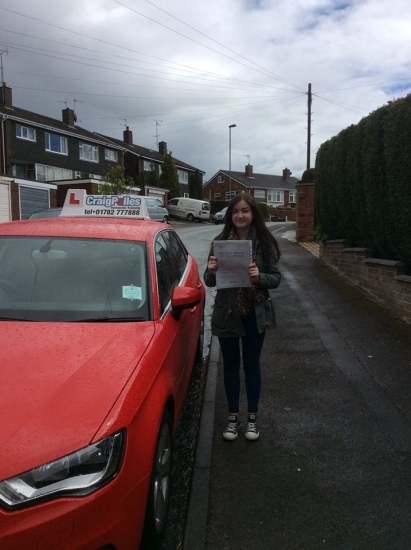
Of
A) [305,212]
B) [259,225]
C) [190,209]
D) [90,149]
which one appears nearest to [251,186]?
[190,209]

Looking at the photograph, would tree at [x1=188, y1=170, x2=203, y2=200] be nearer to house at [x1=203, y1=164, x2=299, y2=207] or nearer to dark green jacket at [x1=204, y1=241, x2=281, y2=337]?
house at [x1=203, y1=164, x2=299, y2=207]

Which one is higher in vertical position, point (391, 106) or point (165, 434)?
point (391, 106)

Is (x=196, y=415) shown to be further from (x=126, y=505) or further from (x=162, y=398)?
(x=126, y=505)

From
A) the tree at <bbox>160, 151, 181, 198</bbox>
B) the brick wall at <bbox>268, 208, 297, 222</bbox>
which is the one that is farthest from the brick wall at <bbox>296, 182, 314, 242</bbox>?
the brick wall at <bbox>268, 208, 297, 222</bbox>

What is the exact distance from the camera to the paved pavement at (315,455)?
2627mm

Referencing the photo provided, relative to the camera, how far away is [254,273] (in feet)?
11.1

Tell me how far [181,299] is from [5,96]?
39.0 meters

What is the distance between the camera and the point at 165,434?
2.63m

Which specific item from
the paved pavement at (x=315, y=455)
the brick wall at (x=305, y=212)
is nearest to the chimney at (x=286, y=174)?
the brick wall at (x=305, y=212)

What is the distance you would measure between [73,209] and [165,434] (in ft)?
9.87

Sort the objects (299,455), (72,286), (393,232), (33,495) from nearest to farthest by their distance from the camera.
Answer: (33,495) < (72,286) < (299,455) < (393,232)

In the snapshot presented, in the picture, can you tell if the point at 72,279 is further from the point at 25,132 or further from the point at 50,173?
the point at 50,173

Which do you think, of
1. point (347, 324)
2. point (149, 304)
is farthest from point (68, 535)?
point (347, 324)

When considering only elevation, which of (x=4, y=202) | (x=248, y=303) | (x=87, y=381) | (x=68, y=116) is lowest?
(x=87, y=381)
